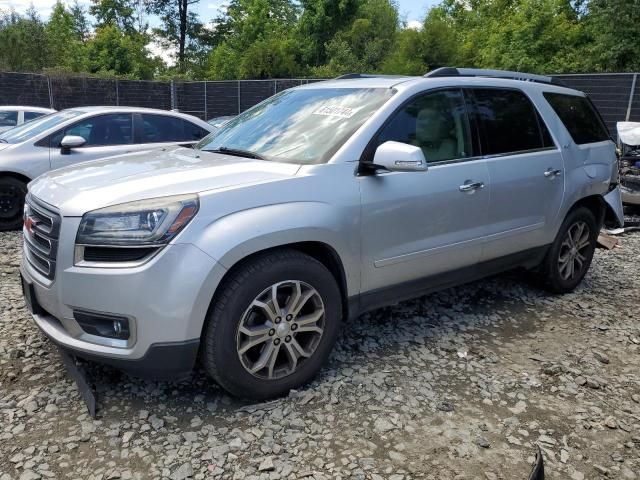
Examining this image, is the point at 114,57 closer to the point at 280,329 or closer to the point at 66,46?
the point at 66,46

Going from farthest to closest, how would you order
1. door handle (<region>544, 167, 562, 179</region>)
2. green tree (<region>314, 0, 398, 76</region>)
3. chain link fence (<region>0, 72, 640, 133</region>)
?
green tree (<region>314, 0, 398, 76</region>) → chain link fence (<region>0, 72, 640, 133</region>) → door handle (<region>544, 167, 562, 179</region>)

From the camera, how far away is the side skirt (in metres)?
3.37

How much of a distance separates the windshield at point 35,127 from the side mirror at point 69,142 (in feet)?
1.23

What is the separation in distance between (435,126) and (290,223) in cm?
143

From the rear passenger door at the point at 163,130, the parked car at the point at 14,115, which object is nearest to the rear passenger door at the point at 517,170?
the rear passenger door at the point at 163,130

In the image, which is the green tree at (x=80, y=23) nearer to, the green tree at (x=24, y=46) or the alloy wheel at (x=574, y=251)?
the green tree at (x=24, y=46)

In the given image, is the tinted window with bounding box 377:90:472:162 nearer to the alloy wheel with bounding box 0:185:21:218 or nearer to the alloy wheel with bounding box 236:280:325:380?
the alloy wheel with bounding box 236:280:325:380

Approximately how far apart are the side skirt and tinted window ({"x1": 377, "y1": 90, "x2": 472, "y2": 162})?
2.66 ft

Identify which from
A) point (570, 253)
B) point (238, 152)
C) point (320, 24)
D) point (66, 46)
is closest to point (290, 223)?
point (238, 152)

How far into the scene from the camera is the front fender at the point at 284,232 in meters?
2.66

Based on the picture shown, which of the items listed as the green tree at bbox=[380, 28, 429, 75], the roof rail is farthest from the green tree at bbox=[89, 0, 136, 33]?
the roof rail

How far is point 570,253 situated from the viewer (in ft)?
16.1

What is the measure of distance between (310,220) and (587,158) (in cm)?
305

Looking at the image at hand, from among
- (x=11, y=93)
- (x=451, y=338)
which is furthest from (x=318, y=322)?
(x=11, y=93)
